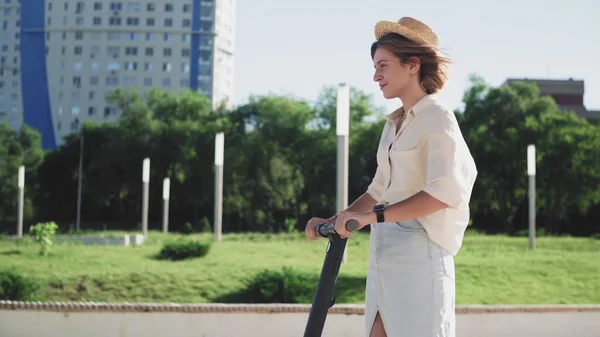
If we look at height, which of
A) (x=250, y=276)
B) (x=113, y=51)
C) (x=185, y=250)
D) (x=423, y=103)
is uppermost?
(x=113, y=51)

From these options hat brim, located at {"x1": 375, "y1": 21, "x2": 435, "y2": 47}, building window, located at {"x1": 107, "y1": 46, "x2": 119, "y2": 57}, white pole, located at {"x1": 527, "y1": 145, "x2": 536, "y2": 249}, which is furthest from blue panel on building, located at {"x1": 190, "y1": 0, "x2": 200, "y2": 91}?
hat brim, located at {"x1": 375, "y1": 21, "x2": 435, "y2": 47}

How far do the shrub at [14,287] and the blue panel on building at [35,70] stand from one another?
72713 millimetres

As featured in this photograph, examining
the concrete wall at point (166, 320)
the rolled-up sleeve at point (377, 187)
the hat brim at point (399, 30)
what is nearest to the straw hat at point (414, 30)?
the hat brim at point (399, 30)

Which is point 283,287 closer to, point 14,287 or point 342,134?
point 342,134

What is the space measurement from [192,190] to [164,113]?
5198 millimetres

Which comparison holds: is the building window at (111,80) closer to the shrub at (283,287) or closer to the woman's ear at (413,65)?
the shrub at (283,287)

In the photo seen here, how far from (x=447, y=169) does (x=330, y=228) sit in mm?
334

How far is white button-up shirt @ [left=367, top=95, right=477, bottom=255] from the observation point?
2209 millimetres

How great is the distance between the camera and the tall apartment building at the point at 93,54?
267ft

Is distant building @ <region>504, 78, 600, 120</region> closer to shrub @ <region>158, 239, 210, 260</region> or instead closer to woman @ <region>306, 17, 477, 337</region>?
shrub @ <region>158, 239, 210, 260</region>

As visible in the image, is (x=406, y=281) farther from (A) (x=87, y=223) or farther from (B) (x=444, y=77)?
(A) (x=87, y=223)

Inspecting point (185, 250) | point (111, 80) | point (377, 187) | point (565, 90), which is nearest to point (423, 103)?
point (377, 187)

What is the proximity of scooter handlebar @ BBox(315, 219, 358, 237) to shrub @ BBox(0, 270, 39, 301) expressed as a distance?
871cm

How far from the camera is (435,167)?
2213 millimetres
